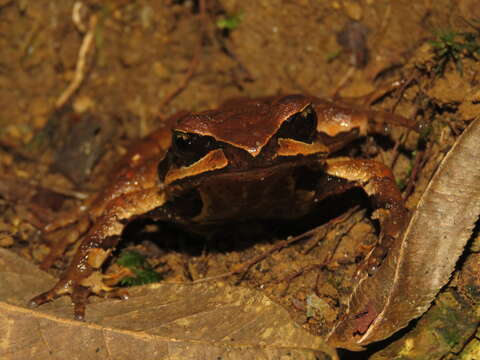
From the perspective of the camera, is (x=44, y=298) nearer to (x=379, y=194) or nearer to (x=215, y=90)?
(x=379, y=194)

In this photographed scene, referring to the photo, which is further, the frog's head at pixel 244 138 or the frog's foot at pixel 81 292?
the frog's foot at pixel 81 292

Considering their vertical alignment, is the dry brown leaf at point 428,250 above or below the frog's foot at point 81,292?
above

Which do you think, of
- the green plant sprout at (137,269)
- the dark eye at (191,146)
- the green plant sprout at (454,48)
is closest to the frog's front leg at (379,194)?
the green plant sprout at (454,48)

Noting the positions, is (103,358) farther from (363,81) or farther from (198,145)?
(363,81)

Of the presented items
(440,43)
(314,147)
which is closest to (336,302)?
(314,147)

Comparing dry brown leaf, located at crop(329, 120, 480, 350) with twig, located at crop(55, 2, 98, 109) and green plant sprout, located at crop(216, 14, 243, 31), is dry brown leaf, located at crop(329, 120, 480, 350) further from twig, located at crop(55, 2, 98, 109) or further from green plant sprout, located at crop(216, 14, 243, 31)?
twig, located at crop(55, 2, 98, 109)

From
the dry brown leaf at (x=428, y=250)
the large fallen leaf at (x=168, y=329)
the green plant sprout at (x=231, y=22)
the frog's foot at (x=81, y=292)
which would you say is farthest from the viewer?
the green plant sprout at (x=231, y=22)

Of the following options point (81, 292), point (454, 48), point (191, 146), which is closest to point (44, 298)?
point (81, 292)

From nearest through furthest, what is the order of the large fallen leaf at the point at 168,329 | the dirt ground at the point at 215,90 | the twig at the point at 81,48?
the large fallen leaf at the point at 168,329
the dirt ground at the point at 215,90
the twig at the point at 81,48

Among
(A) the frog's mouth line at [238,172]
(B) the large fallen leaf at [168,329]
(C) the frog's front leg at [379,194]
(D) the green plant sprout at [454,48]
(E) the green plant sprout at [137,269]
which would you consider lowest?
(E) the green plant sprout at [137,269]

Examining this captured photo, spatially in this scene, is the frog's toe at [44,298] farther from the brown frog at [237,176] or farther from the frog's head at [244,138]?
the frog's head at [244,138]
